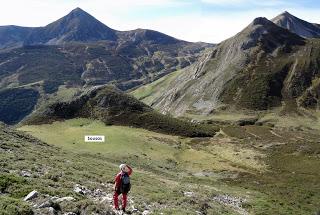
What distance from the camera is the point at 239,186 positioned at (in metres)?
63.6

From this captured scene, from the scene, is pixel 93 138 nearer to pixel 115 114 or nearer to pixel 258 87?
pixel 115 114

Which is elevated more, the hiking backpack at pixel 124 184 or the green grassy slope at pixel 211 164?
the hiking backpack at pixel 124 184

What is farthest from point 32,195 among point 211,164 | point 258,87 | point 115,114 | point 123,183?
point 258,87

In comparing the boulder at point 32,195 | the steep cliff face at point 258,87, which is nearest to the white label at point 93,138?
the boulder at point 32,195

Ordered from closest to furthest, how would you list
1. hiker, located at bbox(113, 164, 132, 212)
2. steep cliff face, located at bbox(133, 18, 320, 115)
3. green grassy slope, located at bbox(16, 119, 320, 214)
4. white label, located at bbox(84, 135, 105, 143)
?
hiker, located at bbox(113, 164, 132, 212), green grassy slope, located at bbox(16, 119, 320, 214), white label, located at bbox(84, 135, 105, 143), steep cliff face, located at bbox(133, 18, 320, 115)

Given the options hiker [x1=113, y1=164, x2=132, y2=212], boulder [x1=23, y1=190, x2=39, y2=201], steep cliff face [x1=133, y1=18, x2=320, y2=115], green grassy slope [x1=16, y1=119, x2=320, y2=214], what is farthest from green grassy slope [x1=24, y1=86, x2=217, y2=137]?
boulder [x1=23, y1=190, x2=39, y2=201]

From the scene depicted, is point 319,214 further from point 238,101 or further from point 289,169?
point 238,101

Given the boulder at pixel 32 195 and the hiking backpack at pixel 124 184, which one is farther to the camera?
the hiking backpack at pixel 124 184

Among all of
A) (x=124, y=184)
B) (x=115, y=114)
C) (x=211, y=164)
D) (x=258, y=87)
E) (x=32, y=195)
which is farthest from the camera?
(x=258, y=87)

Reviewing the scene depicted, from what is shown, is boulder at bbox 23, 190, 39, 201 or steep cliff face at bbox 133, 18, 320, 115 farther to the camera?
steep cliff face at bbox 133, 18, 320, 115

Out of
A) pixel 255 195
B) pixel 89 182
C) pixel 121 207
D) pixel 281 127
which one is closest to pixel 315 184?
pixel 255 195

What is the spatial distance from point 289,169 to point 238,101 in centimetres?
9665

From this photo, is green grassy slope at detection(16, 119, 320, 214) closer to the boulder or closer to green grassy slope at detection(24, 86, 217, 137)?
green grassy slope at detection(24, 86, 217, 137)

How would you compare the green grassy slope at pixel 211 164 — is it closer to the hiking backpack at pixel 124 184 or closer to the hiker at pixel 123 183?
the hiker at pixel 123 183
